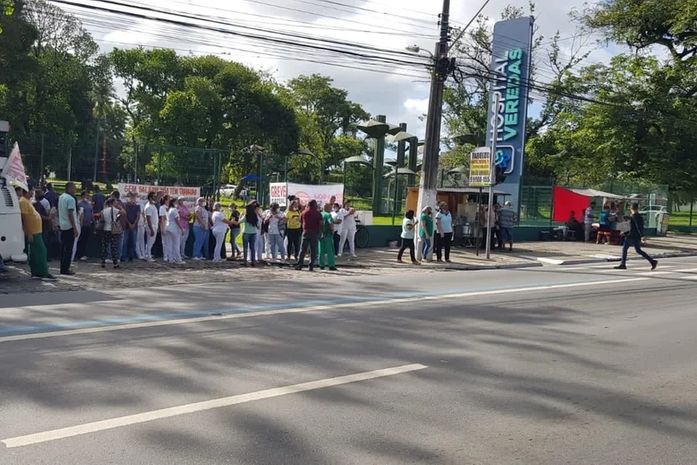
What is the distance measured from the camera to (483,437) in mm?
5086

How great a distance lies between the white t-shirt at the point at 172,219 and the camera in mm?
15697

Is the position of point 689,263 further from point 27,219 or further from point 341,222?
point 27,219

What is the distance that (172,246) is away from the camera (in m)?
16.2

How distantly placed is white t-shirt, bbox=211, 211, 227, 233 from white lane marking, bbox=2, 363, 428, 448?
34.5 feet

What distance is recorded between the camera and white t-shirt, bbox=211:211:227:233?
54.9 ft

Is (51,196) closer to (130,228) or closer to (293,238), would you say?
(130,228)

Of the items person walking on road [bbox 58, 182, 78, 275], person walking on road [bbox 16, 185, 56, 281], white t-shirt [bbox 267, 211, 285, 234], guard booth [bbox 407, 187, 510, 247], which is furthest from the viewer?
guard booth [bbox 407, 187, 510, 247]

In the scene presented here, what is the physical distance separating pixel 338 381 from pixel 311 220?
992 cm

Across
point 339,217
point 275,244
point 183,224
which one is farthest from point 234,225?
point 339,217

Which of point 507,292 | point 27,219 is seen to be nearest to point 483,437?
point 507,292

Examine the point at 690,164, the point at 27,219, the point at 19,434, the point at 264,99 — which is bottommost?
the point at 19,434

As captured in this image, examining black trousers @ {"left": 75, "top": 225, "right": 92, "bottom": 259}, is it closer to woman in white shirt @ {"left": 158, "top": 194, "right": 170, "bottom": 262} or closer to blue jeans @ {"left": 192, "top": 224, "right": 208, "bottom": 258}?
woman in white shirt @ {"left": 158, "top": 194, "right": 170, "bottom": 262}

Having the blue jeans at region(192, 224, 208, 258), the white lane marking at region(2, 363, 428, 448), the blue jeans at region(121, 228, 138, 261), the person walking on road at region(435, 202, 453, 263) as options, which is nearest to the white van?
the blue jeans at region(121, 228, 138, 261)

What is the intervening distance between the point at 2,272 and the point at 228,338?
21.7ft
